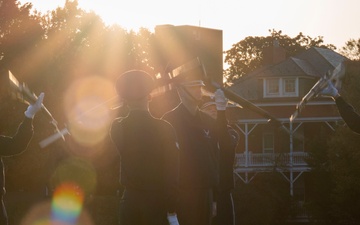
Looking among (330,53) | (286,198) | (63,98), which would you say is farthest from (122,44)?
(63,98)

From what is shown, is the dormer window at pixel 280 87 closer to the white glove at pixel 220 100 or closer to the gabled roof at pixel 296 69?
the gabled roof at pixel 296 69

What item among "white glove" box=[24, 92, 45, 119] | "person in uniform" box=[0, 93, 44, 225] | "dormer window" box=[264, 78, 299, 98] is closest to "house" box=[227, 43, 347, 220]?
"dormer window" box=[264, 78, 299, 98]

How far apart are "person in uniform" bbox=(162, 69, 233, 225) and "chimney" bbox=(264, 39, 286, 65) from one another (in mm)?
52871

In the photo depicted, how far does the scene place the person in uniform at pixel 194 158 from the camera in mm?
9648

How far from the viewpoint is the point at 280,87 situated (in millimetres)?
54219

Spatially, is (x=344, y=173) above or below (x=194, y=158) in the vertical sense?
below

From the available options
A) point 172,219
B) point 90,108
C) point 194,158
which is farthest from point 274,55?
point 172,219

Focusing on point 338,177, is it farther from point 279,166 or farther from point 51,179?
point 51,179

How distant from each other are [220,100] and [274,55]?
52.7 metres

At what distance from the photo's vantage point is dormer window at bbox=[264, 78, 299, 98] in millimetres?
53844

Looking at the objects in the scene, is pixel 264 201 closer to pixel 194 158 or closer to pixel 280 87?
pixel 280 87

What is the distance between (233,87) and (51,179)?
1314 inches

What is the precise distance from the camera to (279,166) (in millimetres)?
47062

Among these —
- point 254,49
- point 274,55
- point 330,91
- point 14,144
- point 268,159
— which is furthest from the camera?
point 254,49
